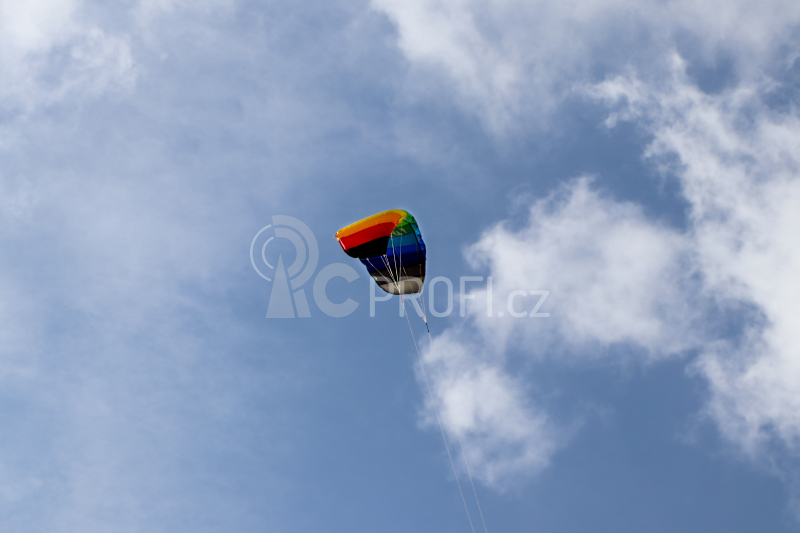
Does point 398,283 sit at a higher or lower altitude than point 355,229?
lower

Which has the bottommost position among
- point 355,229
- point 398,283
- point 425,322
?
point 425,322

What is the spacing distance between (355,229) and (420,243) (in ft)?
10.9

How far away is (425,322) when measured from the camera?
2316cm

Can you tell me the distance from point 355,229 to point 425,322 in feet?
19.4

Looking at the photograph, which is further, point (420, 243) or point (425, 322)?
point (420, 243)

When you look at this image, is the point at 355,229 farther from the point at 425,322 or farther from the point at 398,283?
the point at 425,322

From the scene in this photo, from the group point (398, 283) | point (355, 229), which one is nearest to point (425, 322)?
point (398, 283)

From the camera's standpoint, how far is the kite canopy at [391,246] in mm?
24922

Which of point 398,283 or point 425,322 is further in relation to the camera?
point 398,283

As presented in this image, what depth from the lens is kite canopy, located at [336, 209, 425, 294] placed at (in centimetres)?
2492

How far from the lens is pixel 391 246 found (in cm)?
2525

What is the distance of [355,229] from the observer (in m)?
25.3

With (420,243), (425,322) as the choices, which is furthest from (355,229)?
(425,322)

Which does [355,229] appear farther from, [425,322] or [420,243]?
[425,322]
